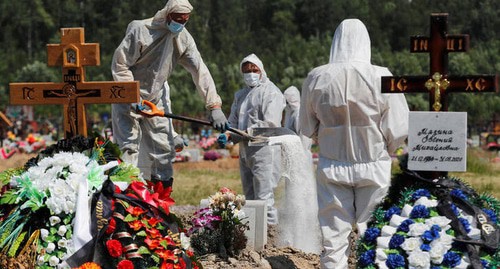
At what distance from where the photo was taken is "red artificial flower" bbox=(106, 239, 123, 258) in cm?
628

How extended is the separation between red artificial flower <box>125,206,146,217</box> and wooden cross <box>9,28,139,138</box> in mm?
1244

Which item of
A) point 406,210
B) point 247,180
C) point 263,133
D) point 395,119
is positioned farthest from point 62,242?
point 247,180

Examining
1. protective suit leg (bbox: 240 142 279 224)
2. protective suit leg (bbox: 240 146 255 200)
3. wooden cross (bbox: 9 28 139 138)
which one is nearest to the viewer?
wooden cross (bbox: 9 28 139 138)

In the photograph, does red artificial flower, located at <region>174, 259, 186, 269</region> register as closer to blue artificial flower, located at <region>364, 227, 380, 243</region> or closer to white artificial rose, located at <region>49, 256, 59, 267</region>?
white artificial rose, located at <region>49, 256, 59, 267</region>

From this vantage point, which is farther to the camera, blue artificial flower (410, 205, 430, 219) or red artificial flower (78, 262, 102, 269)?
blue artificial flower (410, 205, 430, 219)

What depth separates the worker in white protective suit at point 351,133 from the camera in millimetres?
7922

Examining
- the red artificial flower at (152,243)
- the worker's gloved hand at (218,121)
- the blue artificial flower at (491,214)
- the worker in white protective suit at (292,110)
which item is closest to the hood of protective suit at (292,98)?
the worker in white protective suit at (292,110)

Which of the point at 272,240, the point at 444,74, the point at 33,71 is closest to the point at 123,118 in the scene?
the point at 272,240

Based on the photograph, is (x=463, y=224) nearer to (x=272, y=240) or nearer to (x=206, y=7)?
(x=272, y=240)

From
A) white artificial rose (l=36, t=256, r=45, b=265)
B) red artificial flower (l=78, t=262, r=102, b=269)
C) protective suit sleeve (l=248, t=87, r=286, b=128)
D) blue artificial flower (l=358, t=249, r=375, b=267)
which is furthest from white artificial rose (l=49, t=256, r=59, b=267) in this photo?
protective suit sleeve (l=248, t=87, r=286, b=128)

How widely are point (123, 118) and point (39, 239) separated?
3.94 meters

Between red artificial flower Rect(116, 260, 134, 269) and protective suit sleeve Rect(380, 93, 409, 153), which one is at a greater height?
protective suit sleeve Rect(380, 93, 409, 153)

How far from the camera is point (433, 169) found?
6578mm

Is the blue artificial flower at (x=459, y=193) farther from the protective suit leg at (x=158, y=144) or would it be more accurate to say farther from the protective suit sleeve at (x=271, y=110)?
the protective suit sleeve at (x=271, y=110)
